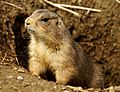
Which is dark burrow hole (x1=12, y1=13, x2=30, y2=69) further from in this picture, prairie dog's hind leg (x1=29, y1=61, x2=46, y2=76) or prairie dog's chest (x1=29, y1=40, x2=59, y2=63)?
prairie dog's chest (x1=29, y1=40, x2=59, y2=63)

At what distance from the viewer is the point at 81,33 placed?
8.57 metres

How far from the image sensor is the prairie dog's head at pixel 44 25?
19.3ft

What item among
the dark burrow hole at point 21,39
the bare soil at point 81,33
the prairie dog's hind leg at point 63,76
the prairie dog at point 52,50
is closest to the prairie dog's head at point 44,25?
the prairie dog at point 52,50

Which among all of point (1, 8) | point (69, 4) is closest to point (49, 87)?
point (1, 8)

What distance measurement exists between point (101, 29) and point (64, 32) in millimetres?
2389

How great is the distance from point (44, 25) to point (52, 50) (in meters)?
0.45

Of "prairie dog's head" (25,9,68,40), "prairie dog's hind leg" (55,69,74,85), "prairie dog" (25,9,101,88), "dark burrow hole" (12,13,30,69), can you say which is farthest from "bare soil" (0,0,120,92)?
"prairie dog's head" (25,9,68,40)

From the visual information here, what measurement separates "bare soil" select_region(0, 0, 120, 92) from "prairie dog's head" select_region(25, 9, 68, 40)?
67cm

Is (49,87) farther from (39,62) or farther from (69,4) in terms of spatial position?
(69,4)

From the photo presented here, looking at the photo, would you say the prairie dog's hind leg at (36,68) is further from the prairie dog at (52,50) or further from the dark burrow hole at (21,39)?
the dark burrow hole at (21,39)

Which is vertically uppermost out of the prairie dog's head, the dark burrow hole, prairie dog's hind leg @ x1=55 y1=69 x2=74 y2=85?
the prairie dog's head

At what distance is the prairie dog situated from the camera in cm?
609

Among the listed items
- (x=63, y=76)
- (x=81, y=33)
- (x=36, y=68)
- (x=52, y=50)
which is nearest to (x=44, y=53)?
(x=52, y=50)

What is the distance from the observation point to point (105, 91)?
5668mm
